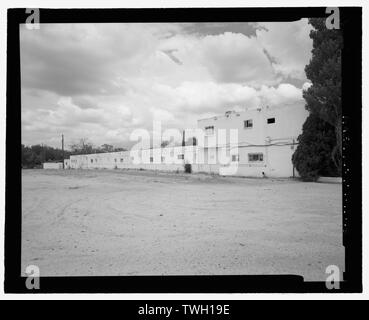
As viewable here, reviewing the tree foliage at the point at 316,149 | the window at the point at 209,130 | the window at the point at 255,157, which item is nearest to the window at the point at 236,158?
the window at the point at 255,157

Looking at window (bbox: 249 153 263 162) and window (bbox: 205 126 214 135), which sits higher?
window (bbox: 205 126 214 135)

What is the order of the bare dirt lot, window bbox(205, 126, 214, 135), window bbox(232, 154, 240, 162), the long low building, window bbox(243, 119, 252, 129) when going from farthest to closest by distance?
window bbox(205, 126, 214, 135) → window bbox(232, 154, 240, 162) → window bbox(243, 119, 252, 129) → the long low building → the bare dirt lot

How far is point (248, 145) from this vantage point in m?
14.6

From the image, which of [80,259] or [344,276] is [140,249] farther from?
[344,276]

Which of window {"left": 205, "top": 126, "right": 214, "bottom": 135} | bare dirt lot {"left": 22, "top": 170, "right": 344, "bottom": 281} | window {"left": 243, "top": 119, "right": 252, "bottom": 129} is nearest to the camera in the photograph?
bare dirt lot {"left": 22, "top": 170, "right": 344, "bottom": 281}

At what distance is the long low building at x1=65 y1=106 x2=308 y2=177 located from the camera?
42.1ft

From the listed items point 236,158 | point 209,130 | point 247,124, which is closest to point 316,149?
point 247,124

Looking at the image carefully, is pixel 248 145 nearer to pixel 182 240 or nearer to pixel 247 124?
pixel 247 124

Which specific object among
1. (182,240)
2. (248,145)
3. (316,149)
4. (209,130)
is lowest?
(182,240)

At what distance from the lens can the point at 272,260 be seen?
232 centimetres

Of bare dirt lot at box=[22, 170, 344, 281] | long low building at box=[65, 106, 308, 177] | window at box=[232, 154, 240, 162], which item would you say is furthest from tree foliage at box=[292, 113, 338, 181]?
bare dirt lot at box=[22, 170, 344, 281]

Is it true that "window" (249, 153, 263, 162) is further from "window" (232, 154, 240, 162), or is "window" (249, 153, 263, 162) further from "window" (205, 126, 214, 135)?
"window" (205, 126, 214, 135)

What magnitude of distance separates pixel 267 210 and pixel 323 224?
66.8 inches
